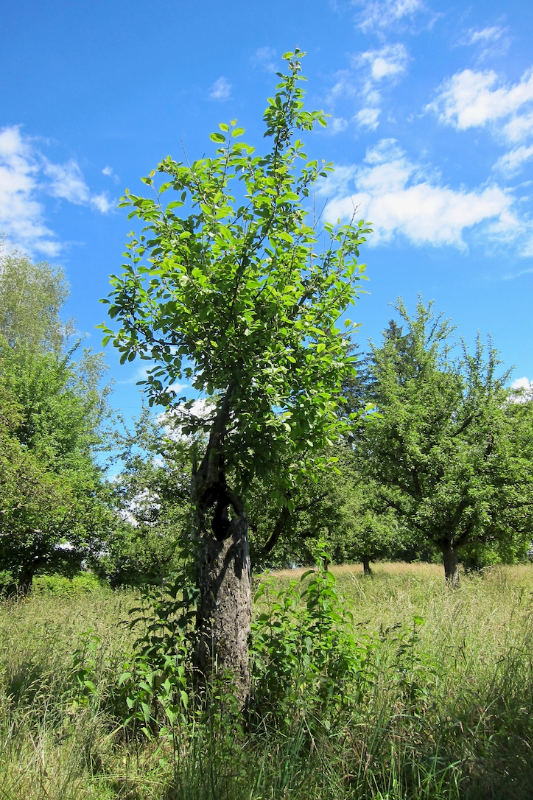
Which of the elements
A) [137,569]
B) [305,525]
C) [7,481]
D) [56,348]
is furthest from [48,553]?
[56,348]

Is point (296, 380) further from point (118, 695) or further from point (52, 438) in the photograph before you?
point (52, 438)

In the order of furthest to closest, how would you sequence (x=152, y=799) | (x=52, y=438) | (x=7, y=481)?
(x=52, y=438) → (x=7, y=481) → (x=152, y=799)

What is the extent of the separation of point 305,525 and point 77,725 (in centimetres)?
1358

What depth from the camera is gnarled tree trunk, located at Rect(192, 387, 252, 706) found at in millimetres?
4301

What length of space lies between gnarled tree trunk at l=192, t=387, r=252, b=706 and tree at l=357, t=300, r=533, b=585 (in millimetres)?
8919

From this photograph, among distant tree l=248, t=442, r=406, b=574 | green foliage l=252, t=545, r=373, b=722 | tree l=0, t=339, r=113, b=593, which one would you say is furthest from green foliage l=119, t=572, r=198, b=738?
distant tree l=248, t=442, r=406, b=574

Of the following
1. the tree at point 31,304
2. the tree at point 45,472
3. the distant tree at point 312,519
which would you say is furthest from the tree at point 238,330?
the tree at point 31,304

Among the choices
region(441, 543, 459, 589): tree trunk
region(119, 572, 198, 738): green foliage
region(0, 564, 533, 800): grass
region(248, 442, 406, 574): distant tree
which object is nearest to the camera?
region(0, 564, 533, 800): grass

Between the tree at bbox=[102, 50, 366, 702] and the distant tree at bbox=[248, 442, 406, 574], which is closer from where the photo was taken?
the tree at bbox=[102, 50, 366, 702]

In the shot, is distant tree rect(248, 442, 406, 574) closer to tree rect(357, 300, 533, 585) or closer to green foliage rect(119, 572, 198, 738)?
tree rect(357, 300, 533, 585)

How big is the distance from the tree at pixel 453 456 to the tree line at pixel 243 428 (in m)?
0.06

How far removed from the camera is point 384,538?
23359 millimetres

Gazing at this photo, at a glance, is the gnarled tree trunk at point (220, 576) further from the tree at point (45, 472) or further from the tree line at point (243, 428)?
the tree at point (45, 472)

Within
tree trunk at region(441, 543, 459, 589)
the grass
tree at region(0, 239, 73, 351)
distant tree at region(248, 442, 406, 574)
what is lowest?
the grass
